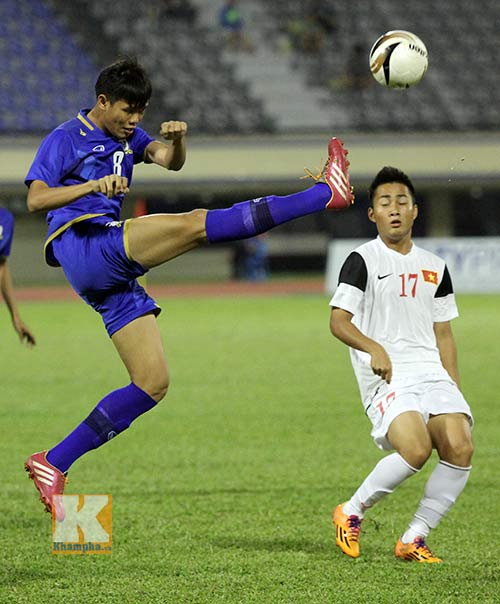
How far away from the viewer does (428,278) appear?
505 centimetres

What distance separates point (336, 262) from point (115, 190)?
19.6 metres

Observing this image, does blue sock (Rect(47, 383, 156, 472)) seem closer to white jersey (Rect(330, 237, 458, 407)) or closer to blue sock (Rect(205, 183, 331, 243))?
blue sock (Rect(205, 183, 331, 243))

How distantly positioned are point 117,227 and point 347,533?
5.60 ft

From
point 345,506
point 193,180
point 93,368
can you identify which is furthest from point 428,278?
point 193,180

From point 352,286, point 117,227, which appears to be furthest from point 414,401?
point 117,227

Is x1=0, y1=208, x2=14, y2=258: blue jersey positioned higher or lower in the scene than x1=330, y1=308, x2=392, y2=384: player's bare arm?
higher

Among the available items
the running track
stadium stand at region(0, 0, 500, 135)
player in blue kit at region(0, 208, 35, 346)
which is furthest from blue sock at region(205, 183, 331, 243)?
stadium stand at region(0, 0, 500, 135)

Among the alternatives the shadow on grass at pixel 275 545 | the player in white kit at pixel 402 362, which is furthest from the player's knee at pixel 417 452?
the shadow on grass at pixel 275 545

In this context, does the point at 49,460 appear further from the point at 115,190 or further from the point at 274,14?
the point at 274,14

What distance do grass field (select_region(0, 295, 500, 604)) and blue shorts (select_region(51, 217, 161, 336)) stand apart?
3.64 feet

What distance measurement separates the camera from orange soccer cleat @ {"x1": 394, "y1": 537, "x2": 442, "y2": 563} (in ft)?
15.5

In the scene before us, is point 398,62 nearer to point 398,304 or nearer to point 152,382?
point 398,304

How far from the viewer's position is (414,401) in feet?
15.8

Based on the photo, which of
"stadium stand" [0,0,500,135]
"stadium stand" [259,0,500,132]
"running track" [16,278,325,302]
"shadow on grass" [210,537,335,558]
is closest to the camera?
"shadow on grass" [210,537,335,558]
